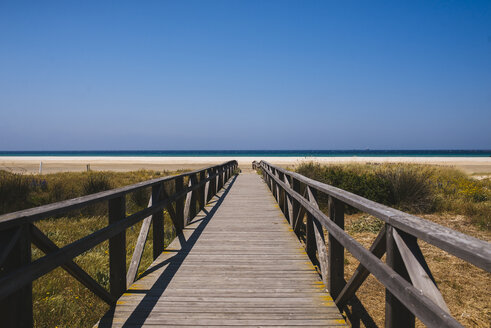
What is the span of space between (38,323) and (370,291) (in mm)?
4367

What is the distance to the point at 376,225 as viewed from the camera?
26.0ft

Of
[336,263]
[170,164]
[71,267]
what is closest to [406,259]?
[336,263]

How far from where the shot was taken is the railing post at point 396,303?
205 cm

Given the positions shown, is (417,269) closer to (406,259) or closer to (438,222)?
(406,259)

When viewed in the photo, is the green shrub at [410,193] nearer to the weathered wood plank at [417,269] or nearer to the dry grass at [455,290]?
the dry grass at [455,290]

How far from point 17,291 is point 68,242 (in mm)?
5209

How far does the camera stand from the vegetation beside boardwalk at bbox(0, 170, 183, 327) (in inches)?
144

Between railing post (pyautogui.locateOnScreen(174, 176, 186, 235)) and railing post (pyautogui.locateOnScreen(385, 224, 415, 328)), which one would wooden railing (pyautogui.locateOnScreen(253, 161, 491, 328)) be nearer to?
railing post (pyautogui.locateOnScreen(385, 224, 415, 328))

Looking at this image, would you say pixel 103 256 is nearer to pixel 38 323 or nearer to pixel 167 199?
pixel 167 199

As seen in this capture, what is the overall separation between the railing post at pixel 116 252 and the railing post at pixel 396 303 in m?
2.60

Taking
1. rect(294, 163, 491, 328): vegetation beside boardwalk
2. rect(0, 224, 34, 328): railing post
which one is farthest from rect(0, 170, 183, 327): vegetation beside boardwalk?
rect(294, 163, 491, 328): vegetation beside boardwalk

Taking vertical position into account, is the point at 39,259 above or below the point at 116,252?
above

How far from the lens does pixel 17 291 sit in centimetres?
198

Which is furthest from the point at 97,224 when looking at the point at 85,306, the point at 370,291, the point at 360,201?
the point at 360,201
